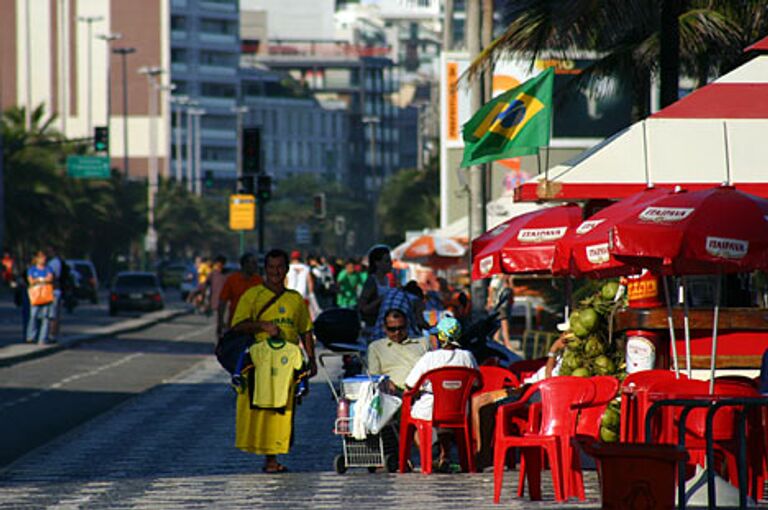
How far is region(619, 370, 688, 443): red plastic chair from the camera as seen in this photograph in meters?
12.4

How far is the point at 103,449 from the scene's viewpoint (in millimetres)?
16844

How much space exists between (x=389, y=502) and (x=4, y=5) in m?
148

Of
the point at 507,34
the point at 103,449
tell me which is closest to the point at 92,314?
the point at 507,34

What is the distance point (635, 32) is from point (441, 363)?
1254 cm

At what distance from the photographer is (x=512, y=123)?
18.7 meters

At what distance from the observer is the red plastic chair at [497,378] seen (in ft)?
50.4

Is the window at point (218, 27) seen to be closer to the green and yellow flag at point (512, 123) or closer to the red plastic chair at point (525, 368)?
the green and yellow flag at point (512, 123)

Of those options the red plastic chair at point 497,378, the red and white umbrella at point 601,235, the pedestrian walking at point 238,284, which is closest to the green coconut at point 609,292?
the red plastic chair at point 497,378

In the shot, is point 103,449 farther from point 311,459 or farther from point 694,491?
point 694,491

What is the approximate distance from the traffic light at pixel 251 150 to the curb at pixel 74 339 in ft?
15.6

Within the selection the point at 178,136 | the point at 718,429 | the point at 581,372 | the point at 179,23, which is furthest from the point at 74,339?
the point at 179,23

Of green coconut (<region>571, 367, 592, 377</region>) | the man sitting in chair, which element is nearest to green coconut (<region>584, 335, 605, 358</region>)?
green coconut (<region>571, 367, 592, 377</region>)

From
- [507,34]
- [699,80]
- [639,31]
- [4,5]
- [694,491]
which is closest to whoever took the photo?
[694,491]

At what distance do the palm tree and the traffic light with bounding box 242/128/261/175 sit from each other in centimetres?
830
